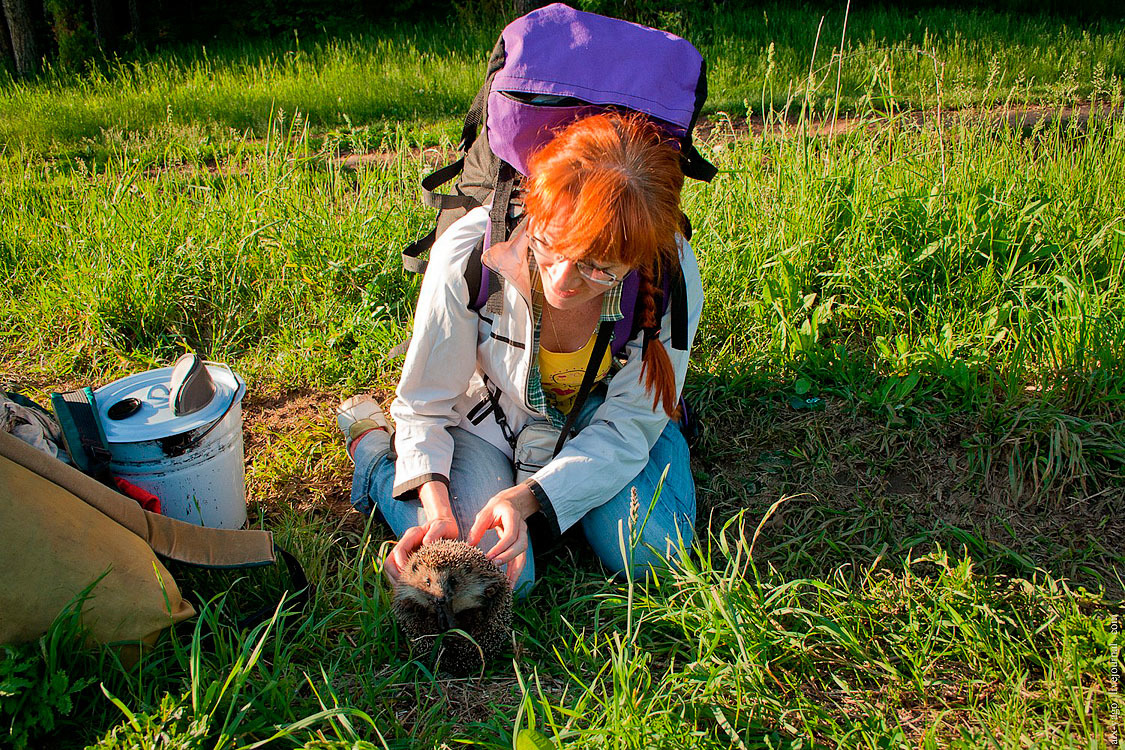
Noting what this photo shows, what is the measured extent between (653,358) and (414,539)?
92 centimetres

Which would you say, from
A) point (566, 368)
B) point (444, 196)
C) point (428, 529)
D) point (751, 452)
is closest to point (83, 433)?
point (428, 529)

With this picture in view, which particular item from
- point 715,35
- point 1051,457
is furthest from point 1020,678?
point 715,35

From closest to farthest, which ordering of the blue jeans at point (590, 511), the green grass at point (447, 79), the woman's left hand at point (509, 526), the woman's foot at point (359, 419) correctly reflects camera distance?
the woman's left hand at point (509, 526) < the blue jeans at point (590, 511) < the woman's foot at point (359, 419) < the green grass at point (447, 79)

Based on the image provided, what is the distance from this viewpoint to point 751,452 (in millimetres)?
3131

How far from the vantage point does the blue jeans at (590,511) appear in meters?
2.51

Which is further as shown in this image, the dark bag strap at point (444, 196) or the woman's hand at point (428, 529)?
the dark bag strap at point (444, 196)

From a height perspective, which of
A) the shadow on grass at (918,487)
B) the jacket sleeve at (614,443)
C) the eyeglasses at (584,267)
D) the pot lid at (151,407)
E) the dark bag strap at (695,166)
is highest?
the dark bag strap at (695,166)

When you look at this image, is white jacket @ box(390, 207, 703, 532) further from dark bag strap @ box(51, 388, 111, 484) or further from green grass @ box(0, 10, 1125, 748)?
dark bag strap @ box(51, 388, 111, 484)

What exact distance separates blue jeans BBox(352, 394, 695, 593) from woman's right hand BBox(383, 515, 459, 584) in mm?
124

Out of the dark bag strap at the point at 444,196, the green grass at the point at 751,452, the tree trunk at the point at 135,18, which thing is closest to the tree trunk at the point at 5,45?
the tree trunk at the point at 135,18

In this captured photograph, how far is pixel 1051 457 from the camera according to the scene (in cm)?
283

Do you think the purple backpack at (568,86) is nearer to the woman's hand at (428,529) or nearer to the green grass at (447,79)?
the woman's hand at (428,529)

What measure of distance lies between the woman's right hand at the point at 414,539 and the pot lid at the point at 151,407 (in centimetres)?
70

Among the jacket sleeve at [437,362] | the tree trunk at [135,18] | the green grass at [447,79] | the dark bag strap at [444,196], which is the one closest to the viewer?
the jacket sleeve at [437,362]
